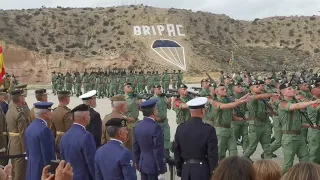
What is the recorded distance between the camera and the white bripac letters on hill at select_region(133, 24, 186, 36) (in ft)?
217

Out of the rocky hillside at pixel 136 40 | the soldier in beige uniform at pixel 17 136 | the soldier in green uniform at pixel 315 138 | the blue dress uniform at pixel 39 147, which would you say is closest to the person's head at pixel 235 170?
the blue dress uniform at pixel 39 147

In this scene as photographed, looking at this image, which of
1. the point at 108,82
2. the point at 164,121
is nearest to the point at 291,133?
the point at 164,121

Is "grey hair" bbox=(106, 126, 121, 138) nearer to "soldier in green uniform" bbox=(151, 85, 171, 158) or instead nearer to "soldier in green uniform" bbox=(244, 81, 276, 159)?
"soldier in green uniform" bbox=(151, 85, 171, 158)

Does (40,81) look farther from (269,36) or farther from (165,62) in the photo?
(269,36)

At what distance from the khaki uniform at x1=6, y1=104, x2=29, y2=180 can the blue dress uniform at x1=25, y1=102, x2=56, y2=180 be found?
168cm

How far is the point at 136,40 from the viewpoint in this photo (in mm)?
64500

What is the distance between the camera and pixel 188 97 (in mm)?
11195

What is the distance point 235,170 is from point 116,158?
7.26 ft

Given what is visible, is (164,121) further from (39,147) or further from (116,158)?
(116,158)

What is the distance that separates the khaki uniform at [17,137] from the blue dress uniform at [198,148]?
3.20m

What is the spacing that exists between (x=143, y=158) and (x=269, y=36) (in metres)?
73.5

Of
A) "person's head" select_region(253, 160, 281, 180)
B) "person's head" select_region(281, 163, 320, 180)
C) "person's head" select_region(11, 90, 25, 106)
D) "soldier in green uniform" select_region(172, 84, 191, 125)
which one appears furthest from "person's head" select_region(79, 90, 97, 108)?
"person's head" select_region(281, 163, 320, 180)

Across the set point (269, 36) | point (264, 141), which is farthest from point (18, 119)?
point (269, 36)

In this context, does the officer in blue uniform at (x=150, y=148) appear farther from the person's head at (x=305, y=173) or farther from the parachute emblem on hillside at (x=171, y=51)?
the parachute emblem on hillside at (x=171, y=51)
